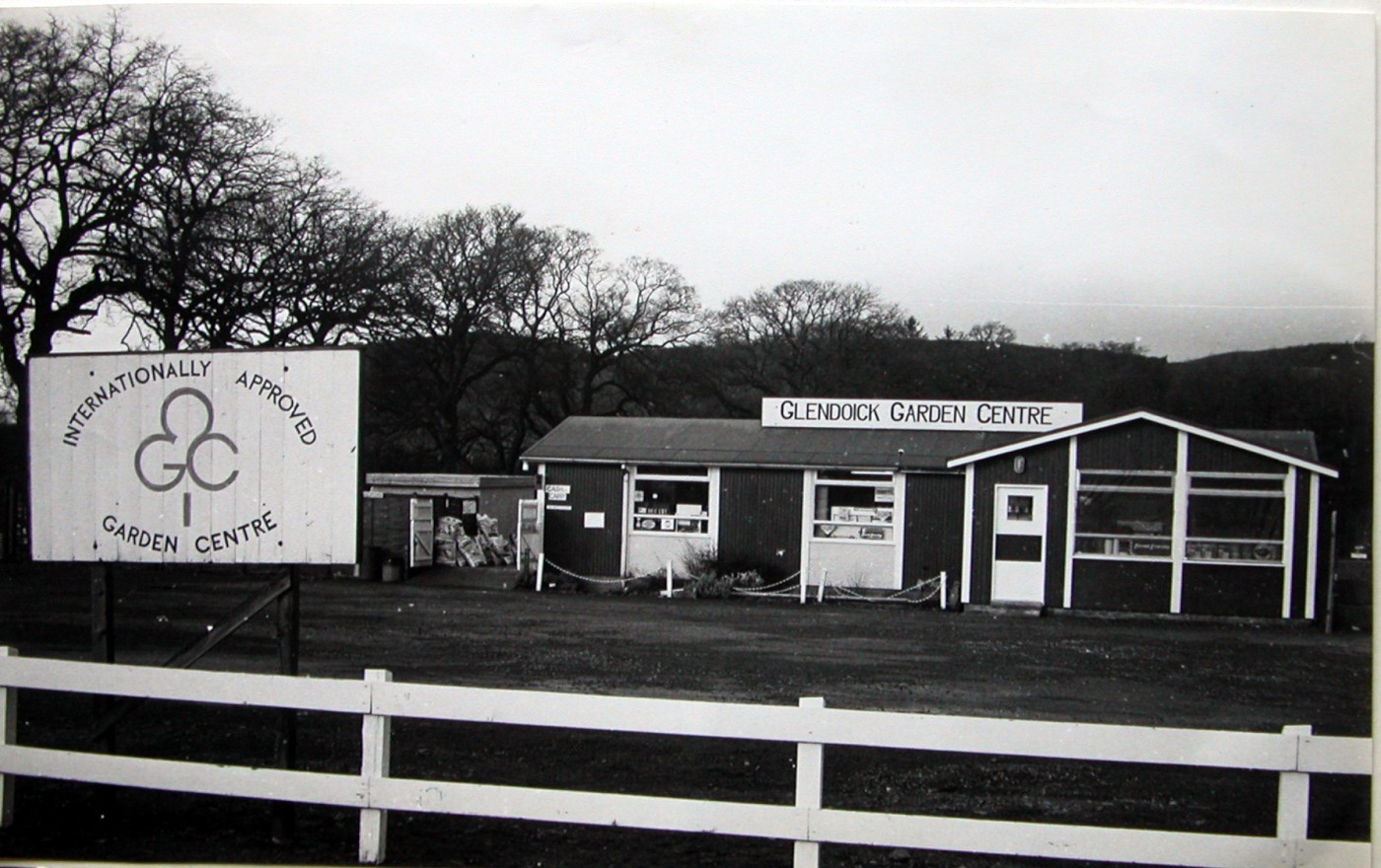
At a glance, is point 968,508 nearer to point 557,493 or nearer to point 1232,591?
point 1232,591

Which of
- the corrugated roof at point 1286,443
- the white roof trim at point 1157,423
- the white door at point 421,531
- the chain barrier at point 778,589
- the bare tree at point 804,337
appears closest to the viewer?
the corrugated roof at point 1286,443

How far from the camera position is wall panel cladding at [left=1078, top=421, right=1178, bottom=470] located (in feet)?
55.8

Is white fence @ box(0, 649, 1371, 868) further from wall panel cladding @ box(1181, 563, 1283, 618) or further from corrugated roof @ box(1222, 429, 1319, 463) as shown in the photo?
wall panel cladding @ box(1181, 563, 1283, 618)

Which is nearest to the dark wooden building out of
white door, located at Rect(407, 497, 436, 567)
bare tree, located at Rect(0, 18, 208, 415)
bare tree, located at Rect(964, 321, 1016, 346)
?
bare tree, located at Rect(964, 321, 1016, 346)

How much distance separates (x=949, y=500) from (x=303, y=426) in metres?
15.3

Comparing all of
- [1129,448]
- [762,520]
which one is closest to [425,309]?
[762,520]

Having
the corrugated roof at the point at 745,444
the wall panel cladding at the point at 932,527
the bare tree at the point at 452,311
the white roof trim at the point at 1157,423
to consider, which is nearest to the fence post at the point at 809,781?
the white roof trim at the point at 1157,423

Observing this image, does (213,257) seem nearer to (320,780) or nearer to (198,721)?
(198,721)

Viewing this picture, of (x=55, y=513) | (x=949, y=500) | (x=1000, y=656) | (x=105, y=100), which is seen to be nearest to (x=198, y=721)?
(x=55, y=513)

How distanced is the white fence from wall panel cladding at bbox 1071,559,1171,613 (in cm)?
1283

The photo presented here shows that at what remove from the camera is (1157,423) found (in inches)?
665

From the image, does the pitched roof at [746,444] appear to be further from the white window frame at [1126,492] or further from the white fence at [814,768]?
the white fence at [814,768]

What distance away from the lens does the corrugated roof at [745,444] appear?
66.2ft

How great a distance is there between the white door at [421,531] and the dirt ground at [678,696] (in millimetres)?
4498
